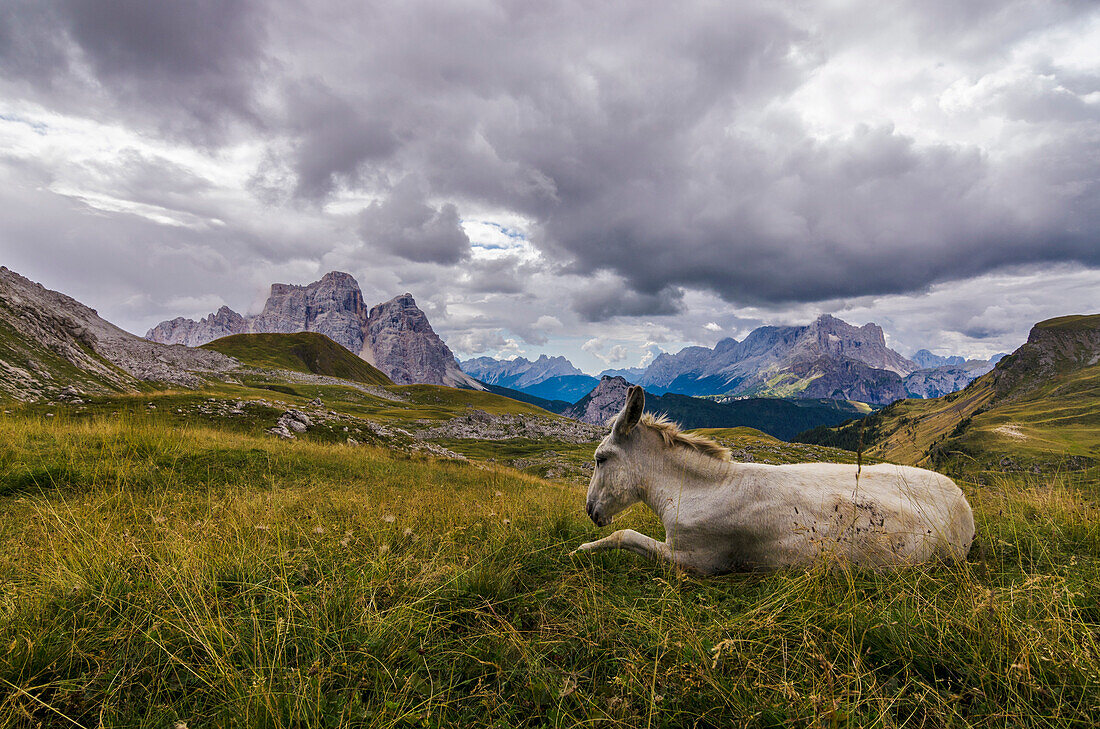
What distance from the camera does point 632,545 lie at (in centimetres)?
547

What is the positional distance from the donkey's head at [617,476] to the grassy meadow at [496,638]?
3.75 feet

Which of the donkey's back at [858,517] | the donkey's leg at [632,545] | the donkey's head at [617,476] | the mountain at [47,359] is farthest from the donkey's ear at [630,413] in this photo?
the mountain at [47,359]

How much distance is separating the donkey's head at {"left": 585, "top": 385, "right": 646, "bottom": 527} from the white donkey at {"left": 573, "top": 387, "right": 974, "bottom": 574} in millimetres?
15

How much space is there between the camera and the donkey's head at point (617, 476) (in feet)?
21.2

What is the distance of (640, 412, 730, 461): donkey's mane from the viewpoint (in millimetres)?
6254

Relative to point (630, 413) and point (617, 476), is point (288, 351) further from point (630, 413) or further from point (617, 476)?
point (630, 413)

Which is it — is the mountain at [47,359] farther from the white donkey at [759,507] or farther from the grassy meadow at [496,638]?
the white donkey at [759,507]

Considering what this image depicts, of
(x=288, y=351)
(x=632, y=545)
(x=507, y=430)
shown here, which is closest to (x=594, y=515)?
(x=632, y=545)

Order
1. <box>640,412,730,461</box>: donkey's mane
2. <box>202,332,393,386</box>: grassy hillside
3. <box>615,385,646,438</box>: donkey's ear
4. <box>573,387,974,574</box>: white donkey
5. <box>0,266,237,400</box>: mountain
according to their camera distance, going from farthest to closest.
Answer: <box>202,332,393,386</box>: grassy hillside, <box>0,266,237,400</box>: mountain, <box>640,412,730,461</box>: donkey's mane, <box>615,385,646,438</box>: donkey's ear, <box>573,387,974,574</box>: white donkey

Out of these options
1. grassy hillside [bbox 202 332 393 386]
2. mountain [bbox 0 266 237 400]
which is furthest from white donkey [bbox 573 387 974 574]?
grassy hillside [bbox 202 332 393 386]

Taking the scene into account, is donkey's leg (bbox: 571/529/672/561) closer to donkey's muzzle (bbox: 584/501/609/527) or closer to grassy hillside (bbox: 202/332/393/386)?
donkey's muzzle (bbox: 584/501/609/527)

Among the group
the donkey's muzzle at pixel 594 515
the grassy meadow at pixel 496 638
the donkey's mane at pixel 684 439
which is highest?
the donkey's mane at pixel 684 439

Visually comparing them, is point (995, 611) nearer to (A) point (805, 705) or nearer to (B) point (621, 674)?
(A) point (805, 705)

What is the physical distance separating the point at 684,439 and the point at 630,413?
94 centimetres
